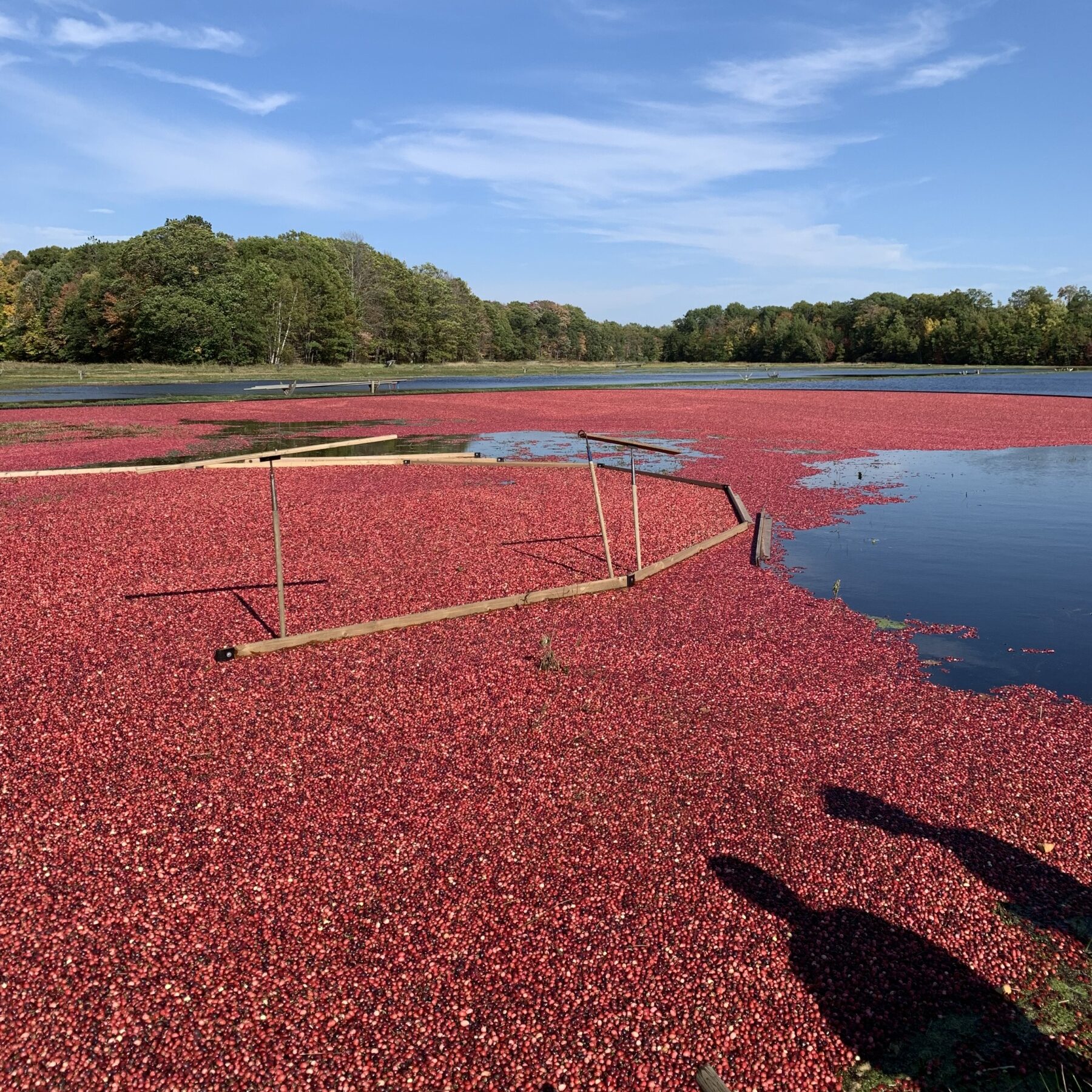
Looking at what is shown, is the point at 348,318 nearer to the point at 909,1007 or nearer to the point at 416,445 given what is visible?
the point at 416,445

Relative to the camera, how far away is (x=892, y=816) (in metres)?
5.21

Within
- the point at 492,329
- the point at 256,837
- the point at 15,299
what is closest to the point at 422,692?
the point at 256,837

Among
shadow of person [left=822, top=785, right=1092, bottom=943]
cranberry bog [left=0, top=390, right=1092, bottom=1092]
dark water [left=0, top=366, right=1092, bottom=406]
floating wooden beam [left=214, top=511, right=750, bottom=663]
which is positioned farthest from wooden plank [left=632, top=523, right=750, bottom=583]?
dark water [left=0, top=366, right=1092, bottom=406]

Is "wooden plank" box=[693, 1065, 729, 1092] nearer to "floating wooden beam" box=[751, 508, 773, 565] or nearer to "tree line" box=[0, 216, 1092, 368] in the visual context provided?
"floating wooden beam" box=[751, 508, 773, 565]

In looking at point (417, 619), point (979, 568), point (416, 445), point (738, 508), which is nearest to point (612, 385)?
point (416, 445)

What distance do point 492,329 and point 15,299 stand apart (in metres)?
68.5

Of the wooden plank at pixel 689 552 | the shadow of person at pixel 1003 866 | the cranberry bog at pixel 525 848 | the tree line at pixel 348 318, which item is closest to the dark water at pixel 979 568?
the cranberry bog at pixel 525 848

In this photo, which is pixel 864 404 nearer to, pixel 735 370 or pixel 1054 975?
pixel 1054 975

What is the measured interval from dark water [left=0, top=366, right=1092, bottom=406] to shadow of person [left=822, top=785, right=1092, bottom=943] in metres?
47.6

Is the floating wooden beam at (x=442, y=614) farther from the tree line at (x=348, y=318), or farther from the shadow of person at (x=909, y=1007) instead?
the tree line at (x=348, y=318)

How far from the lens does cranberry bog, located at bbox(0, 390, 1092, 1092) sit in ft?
11.5

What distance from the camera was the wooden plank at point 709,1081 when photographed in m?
3.11

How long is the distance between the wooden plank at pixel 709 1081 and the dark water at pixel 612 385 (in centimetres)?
4837

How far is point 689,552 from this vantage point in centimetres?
1162
